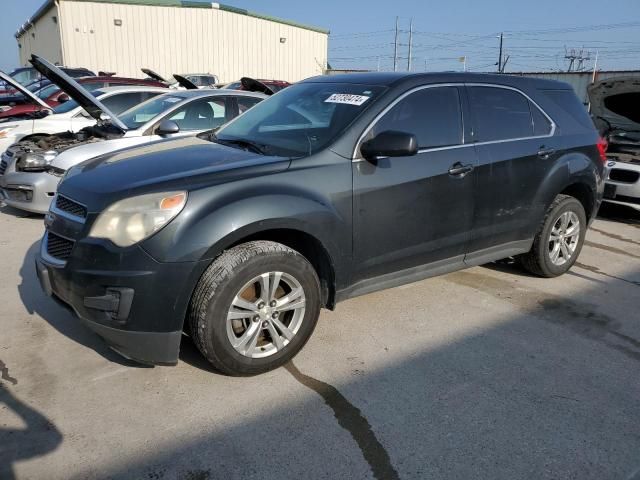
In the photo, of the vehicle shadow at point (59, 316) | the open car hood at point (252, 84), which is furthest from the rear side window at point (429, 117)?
the open car hood at point (252, 84)

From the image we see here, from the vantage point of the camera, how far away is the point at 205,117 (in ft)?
23.0

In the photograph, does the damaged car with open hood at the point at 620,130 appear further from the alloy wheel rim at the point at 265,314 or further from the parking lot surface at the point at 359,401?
the alloy wheel rim at the point at 265,314

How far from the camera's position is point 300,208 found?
9.71 ft

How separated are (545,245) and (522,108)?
3.94 feet

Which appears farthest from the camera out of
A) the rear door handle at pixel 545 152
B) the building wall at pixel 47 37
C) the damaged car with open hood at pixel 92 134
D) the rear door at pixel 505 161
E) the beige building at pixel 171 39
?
the building wall at pixel 47 37

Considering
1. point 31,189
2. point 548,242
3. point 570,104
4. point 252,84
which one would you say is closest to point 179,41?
point 252,84

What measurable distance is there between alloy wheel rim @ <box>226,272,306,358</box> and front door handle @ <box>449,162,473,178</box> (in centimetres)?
142

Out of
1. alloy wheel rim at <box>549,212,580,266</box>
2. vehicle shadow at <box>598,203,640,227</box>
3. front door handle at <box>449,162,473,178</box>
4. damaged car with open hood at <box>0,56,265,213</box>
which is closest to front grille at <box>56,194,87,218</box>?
front door handle at <box>449,162,473,178</box>

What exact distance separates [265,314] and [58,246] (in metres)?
1.23

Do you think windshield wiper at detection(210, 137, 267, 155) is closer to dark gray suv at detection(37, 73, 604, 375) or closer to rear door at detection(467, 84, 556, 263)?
dark gray suv at detection(37, 73, 604, 375)

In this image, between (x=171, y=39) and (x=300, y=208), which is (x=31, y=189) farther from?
(x=171, y=39)

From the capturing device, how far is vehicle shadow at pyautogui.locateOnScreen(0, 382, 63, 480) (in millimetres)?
2336

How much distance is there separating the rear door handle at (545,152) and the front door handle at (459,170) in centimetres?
87

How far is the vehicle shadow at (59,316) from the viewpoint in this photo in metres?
3.22
